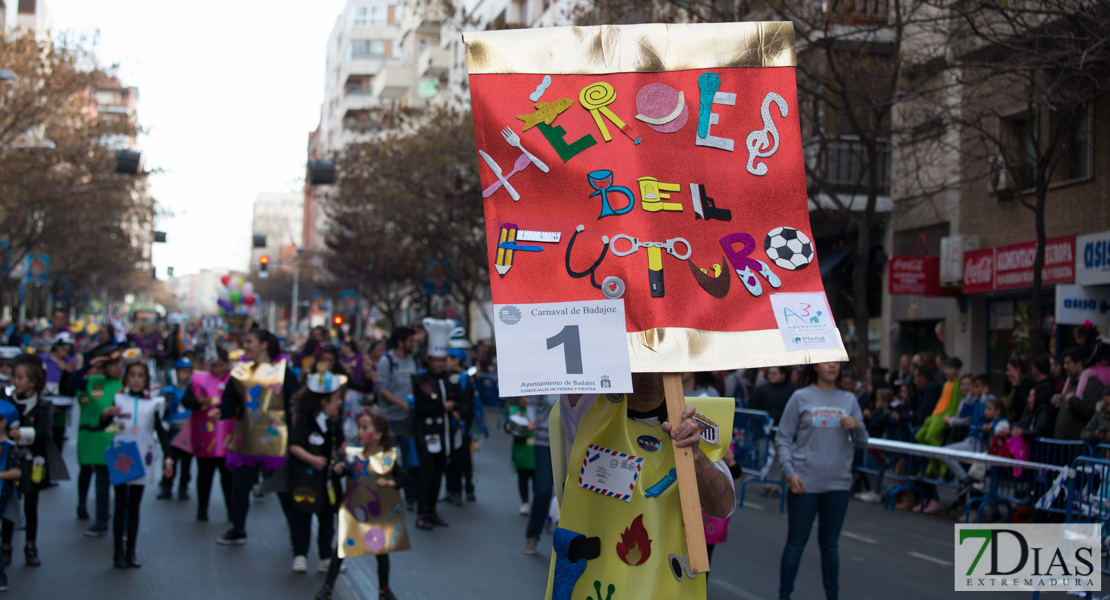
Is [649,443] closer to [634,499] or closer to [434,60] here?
[634,499]

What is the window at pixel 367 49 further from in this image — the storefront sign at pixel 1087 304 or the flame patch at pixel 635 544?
the flame patch at pixel 635 544

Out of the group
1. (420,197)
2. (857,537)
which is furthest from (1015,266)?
(420,197)

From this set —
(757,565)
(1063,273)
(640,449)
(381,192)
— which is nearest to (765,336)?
(640,449)

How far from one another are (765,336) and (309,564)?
607 centimetres

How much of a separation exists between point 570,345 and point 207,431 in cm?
773

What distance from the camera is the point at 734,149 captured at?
148 inches

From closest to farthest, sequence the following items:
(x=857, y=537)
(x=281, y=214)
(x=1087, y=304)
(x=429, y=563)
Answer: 1. (x=429, y=563)
2. (x=857, y=537)
3. (x=1087, y=304)
4. (x=281, y=214)

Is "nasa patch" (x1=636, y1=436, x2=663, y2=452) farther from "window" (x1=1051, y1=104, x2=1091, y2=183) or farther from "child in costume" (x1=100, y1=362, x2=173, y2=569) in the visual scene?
"window" (x1=1051, y1=104, x2=1091, y2=183)

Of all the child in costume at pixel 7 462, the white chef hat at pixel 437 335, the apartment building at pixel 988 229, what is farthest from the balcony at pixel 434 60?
the child in costume at pixel 7 462

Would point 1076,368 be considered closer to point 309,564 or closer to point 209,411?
point 309,564

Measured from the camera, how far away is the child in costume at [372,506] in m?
7.13

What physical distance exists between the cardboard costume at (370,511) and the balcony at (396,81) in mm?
65662

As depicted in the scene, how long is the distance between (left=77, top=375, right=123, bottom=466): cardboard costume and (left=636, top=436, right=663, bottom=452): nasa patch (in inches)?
265

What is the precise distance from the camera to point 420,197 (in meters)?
30.5
